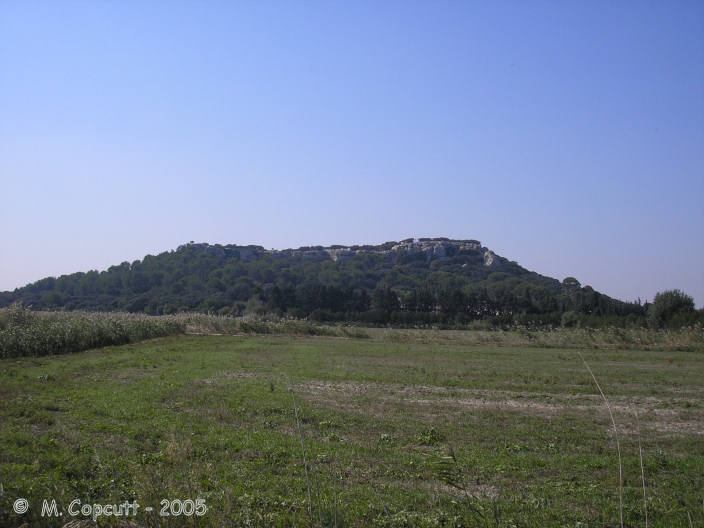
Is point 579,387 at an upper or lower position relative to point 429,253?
lower

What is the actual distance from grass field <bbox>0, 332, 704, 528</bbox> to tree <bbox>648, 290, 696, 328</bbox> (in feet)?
111

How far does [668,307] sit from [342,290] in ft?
156

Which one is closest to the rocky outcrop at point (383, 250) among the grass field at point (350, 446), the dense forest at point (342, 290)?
the dense forest at point (342, 290)

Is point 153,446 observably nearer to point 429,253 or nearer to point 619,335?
point 619,335

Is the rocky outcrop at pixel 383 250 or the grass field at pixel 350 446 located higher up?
the rocky outcrop at pixel 383 250

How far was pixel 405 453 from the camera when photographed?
8.03 meters

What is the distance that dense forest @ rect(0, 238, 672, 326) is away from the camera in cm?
6925

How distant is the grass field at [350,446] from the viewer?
18.3ft

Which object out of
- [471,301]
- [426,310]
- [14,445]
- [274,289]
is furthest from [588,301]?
[14,445]

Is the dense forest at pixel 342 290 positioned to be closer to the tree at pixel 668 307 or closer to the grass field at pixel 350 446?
the tree at pixel 668 307

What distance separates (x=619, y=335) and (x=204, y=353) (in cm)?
2761

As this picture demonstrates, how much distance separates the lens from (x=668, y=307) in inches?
1876

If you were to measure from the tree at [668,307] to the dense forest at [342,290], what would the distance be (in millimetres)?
1470

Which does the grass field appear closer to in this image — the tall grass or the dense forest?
the tall grass
